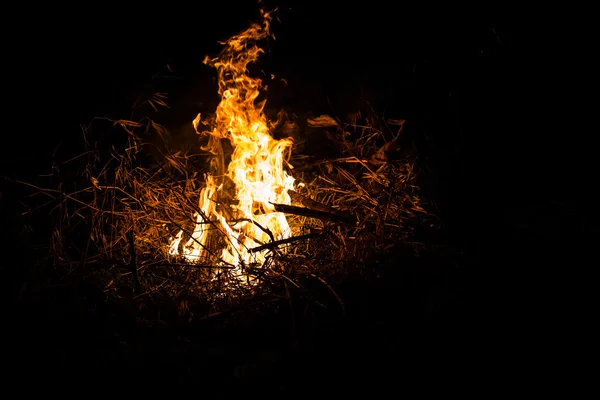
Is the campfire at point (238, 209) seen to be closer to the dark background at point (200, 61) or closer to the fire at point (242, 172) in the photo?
the fire at point (242, 172)

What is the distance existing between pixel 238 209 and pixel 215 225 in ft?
1.46

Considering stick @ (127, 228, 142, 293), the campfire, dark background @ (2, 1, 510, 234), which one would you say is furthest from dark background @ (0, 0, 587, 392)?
stick @ (127, 228, 142, 293)

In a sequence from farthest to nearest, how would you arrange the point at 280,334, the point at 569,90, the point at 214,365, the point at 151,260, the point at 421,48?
the point at 421,48, the point at 569,90, the point at 151,260, the point at 280,334, the point at 214,365

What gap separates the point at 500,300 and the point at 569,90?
2.36 m

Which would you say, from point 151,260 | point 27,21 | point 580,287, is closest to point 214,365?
point 151,260

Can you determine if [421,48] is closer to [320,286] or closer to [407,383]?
[320,286]

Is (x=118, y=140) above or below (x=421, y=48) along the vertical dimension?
below

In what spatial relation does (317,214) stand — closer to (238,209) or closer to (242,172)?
(238,209)

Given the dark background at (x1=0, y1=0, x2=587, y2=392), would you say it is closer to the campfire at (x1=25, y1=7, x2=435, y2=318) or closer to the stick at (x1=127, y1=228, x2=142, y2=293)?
the campfire at (x1=25, y1=7, x2=435, y2=318)

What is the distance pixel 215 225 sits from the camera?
3719mm

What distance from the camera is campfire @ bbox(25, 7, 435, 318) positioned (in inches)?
136

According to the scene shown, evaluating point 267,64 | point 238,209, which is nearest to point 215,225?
point 238,209

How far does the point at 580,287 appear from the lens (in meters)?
2.98

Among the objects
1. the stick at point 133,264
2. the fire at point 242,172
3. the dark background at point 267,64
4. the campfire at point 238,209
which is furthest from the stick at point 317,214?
the stick at point 133,264
